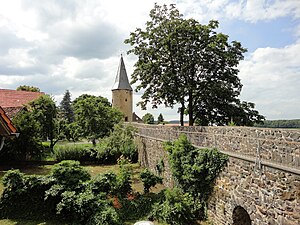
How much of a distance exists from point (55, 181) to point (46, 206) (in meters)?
1.10

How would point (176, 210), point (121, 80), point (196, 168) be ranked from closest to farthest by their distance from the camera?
point (196, 168) < point (176, 210) < point (121, 80)

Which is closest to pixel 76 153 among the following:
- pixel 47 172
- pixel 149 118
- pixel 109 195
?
pixel 47 172

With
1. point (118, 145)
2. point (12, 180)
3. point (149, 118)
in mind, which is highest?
point (149, 118)

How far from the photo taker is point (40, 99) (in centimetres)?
2358

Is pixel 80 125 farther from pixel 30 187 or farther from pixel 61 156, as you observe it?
pixel 30 187

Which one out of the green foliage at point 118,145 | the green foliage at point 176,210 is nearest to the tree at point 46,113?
the green foliage at point 118,145

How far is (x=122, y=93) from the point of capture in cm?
3719

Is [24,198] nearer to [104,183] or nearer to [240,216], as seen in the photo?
[104,183]

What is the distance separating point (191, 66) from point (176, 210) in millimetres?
10036

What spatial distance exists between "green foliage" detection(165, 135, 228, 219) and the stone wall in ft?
1.01

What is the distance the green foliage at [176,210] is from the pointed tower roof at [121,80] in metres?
28.9

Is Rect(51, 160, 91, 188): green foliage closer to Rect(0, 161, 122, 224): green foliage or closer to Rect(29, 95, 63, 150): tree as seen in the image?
Rect(0, 161, 122, 224): green foliage

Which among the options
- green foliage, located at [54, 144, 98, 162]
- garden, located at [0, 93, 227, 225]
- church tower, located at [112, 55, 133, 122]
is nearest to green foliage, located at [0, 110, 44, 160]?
green foliage, located at [54, 144, 98, 162]

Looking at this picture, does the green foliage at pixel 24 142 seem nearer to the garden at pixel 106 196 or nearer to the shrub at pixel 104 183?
the garden at pixel 106 196
